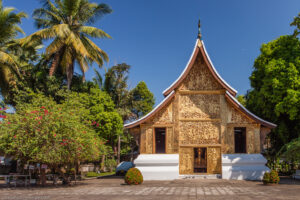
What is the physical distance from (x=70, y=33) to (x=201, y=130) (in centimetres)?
1299

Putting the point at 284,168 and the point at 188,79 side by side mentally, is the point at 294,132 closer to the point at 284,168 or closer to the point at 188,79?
the point at 284,168

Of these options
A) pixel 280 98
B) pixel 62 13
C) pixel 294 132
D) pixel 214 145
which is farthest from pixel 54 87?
pixel 294 132

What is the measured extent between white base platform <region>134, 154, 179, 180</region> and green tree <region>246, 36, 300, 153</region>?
789cm

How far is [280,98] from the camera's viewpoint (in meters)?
19.7

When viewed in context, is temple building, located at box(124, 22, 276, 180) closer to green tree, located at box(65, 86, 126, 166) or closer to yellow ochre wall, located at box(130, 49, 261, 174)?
yellow ochre wall, located at box(130, 49, 261, 174)

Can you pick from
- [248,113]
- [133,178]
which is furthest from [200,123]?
[133,178]

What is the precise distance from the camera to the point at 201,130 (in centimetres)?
1812

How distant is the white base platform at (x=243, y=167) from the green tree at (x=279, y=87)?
403 centimetres

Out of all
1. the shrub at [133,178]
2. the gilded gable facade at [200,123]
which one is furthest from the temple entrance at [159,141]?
the shrub at [133,178]

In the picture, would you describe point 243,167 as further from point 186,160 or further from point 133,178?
point 133,178

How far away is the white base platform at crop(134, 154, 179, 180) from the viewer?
17.3 metres

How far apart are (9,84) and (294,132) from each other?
2224cm

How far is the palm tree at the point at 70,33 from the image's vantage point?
23.1 m

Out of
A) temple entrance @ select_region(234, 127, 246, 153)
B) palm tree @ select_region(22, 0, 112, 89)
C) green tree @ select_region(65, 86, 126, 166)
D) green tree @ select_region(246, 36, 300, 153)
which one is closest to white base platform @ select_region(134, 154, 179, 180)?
temple entrance @ select_region(234, 127, 246, 153)
